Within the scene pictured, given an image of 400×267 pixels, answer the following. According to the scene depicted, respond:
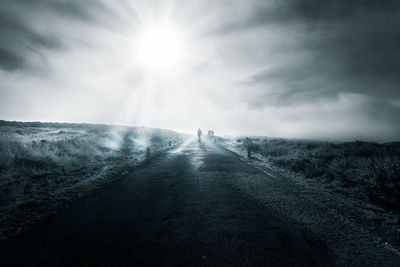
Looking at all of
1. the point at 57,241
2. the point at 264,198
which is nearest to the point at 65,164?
the point at 57,241

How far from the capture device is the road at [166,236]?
384 cm

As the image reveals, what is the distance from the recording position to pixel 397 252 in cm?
425

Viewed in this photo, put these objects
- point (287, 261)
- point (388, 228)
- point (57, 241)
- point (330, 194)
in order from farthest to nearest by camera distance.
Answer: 1. point (330, 194)
2. point (388, 228)
3. point (57, 241)
4. point (287, 261)

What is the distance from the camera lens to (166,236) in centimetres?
468

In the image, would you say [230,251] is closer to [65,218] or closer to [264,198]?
[264,198]

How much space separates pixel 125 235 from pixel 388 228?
6.40 m

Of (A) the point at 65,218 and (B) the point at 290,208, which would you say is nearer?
(A) the point at 65,218

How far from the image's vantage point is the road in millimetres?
3840

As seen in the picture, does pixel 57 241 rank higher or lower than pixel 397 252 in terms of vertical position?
lower

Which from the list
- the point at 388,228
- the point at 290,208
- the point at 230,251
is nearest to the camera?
the point at 230,251

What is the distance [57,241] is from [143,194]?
355 cm

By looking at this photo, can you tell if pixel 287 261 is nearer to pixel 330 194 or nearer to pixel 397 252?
pixel 397 252

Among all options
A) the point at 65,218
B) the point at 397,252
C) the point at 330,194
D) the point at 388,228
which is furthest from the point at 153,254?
the point at 330,194

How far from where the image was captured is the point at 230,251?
13.4 ft
